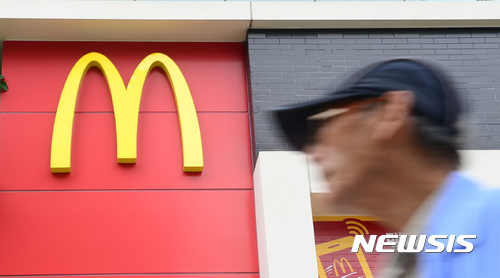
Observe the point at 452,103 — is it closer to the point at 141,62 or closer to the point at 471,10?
the point at 141,62

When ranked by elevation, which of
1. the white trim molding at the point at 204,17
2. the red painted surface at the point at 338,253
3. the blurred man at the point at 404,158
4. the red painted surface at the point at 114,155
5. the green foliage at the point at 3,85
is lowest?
the red painted surface at the point at 338,253

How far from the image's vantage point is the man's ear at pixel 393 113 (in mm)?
1159

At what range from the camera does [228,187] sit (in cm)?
532

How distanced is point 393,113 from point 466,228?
0.31m

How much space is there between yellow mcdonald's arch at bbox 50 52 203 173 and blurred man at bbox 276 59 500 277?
Answer: 4.04 meters

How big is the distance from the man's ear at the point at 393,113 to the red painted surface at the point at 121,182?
406 cm

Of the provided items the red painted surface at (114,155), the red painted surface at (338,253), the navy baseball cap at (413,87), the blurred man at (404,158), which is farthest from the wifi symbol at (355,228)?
the navy baseball cap at (413,87)

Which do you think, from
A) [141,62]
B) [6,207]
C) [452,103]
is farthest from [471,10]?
[6,207]

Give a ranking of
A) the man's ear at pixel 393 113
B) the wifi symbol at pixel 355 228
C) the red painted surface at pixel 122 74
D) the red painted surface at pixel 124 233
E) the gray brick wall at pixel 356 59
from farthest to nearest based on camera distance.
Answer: the red painted surface at pixel 122 74
the gray brick wall at pixel 356 59
the wifi symbol at pixel 355 228
the red painted surface at pixel 124 233
the man's ear at pixel 393 113

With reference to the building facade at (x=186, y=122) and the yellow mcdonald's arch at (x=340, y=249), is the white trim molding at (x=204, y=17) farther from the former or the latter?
the yellow mcdonald's arch at (x=340, y=249)

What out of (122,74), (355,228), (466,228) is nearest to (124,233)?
(122,74)

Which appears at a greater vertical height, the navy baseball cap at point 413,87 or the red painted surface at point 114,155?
the red painted surface at point 114,155

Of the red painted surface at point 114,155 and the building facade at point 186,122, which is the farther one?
the red painted surface at point 114,155

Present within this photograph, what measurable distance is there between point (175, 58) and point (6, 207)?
2.54 metres
